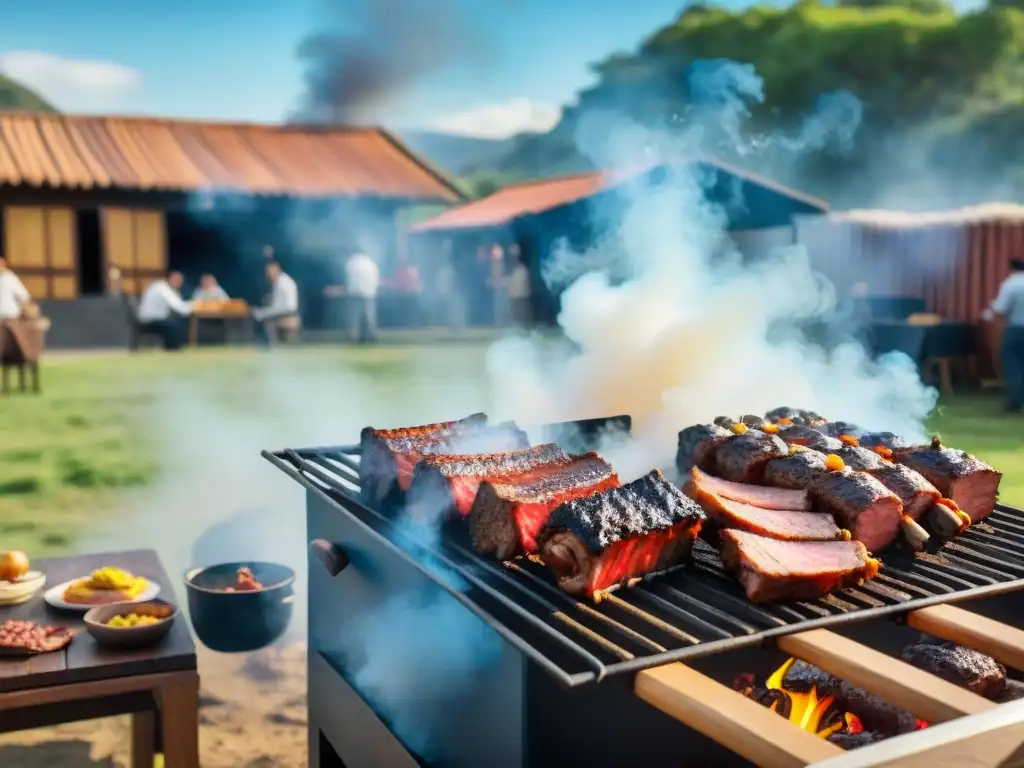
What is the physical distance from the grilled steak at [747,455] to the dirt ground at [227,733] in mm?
2182

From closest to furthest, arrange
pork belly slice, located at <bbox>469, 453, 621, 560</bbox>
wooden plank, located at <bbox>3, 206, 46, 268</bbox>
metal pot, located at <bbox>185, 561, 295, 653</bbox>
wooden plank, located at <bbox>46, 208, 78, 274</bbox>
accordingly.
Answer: pork belly slice, located at <bbox>469, 453, 621, 560</bbox>, metal pot, located at <bbox>185, 561, 295, 653</bbox>, wooden plank, located at <bbox>3, 206, 46, 268</bbox>, wooden plank, located at <bbox>46, 208, 78, 274</bbox>

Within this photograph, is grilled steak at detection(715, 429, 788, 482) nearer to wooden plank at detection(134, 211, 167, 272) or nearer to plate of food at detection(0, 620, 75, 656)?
plate of food at detection(0, 620, 75, 656)

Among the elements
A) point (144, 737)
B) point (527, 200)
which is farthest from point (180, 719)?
point (527, 200)

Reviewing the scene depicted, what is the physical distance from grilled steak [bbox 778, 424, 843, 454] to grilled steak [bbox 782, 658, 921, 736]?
31.5 inches

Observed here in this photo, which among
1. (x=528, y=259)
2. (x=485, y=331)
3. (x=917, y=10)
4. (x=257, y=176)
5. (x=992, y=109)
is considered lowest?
(x=485, y=331)

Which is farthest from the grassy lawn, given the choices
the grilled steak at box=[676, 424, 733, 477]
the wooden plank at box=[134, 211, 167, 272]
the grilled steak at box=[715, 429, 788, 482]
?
the wooden plank at box=[134, 211, 167, 272]

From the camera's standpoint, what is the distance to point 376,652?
3.03m

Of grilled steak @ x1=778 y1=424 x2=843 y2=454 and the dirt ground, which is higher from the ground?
grilled steak @ x1=778 y1=424 x2=843 y2=454

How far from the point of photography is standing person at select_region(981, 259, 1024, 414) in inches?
526

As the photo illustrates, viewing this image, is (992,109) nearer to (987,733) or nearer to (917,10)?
(917,10)

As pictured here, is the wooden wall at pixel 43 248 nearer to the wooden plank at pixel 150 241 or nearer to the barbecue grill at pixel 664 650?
the wooden plank at pixel 150 241

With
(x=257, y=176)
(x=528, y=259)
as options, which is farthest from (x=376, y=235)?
(x=528, y=259)

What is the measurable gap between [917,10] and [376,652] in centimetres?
6173

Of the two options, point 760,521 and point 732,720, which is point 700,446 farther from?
point 732,720
